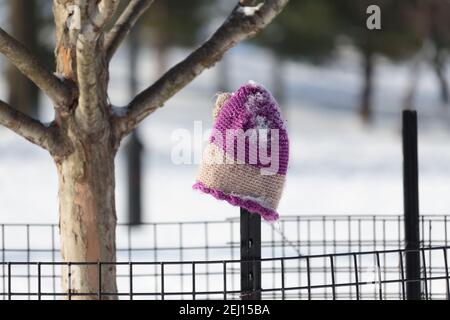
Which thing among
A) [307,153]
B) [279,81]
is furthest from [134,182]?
[279,81]

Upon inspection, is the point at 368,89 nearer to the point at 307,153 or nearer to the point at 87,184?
the point at 307,153

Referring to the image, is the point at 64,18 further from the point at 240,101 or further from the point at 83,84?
the point at 240,101

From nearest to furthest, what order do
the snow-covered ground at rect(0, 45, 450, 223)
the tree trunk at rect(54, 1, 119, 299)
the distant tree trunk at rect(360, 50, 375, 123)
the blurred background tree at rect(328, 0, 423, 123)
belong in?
the tree trunk at rect(54, 1, 119, 299) → the snow-covered ground at rect(0, 45, 450, 223) → the blurred background tree at rect(328, 0, 423, 123) → the distant tree trunk at rect(360, 50, 375, 123)

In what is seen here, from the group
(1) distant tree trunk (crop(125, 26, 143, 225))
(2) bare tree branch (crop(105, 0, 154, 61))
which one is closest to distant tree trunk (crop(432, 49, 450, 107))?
(1) distant tree trunk (crop(125, 26, 143, 225))

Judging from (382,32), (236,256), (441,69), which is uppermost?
(382,32)

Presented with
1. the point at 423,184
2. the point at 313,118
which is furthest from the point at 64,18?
the point at 313,118

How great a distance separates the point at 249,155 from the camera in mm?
4074

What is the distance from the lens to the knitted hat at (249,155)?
4.07 metres

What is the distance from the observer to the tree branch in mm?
4523

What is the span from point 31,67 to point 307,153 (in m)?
16.7

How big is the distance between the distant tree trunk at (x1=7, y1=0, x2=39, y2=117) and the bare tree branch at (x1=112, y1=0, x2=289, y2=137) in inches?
524

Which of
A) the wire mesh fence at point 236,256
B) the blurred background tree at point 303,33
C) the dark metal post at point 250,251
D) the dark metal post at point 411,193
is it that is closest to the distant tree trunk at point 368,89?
the blurred background tree at point 303,33

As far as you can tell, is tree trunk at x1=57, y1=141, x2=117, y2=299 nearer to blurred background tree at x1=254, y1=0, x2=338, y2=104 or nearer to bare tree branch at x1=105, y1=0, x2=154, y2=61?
bare tree branch at x1=105, y1=0, x2=154, y2=61

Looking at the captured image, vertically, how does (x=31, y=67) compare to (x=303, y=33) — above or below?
below
